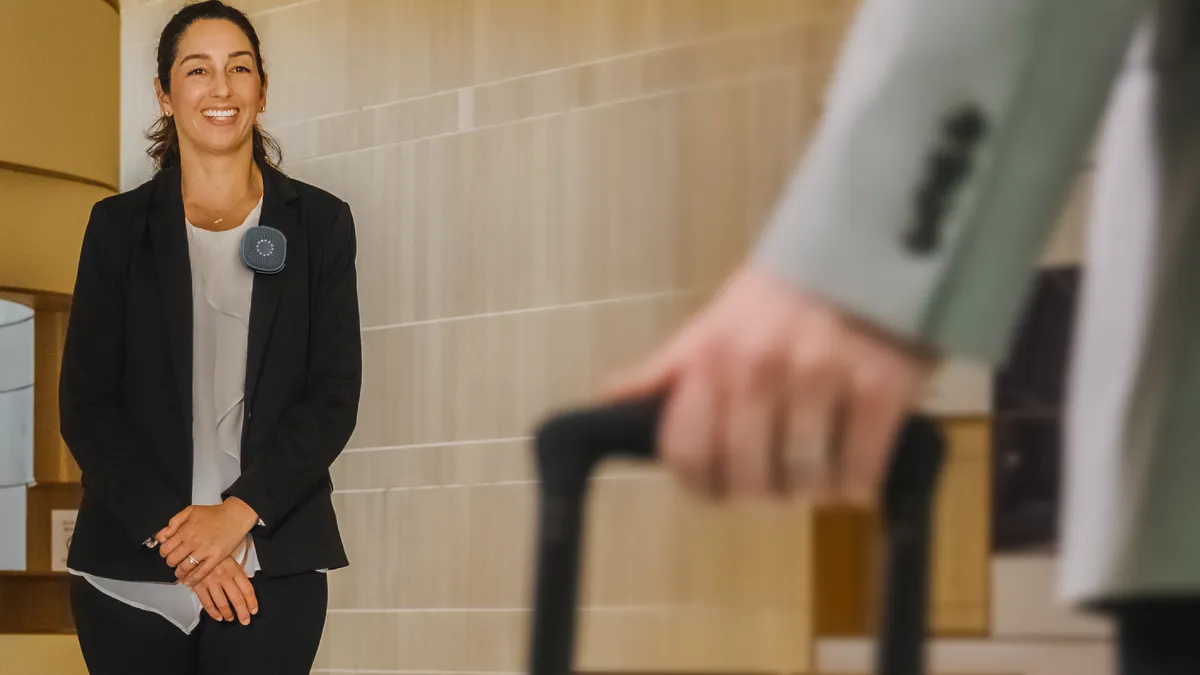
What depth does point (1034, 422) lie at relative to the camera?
179cm

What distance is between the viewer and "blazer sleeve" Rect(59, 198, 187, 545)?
5.14 ft

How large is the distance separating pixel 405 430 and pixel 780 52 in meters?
0.88

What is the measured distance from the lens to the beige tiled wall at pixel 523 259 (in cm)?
216

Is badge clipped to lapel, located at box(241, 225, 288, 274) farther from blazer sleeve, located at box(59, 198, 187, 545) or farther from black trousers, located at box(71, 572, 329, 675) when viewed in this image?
black trousers, located at box(71, 572, 329, 675)

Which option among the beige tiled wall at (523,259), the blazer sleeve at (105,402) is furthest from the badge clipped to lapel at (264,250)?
the beige tiled wall at (523,259)

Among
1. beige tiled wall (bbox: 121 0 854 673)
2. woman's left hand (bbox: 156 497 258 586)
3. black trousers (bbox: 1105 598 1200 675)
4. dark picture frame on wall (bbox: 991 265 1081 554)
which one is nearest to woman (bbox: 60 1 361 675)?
woman's left hand (bbox: 156 497 258 586)

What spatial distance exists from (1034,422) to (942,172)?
1.54 m

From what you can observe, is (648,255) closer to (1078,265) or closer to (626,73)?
(626,73)

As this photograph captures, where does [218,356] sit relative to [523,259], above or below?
below

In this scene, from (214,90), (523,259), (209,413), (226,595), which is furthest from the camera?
(523,259)

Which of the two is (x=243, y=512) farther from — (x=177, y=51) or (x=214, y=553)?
(x=177, y=51)

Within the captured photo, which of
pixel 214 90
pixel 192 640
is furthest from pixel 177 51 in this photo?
pixel 192 640

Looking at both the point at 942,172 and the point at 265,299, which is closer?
the point at 942,172

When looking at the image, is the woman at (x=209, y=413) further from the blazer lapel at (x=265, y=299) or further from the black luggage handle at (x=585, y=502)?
the black luggage handle at (x=585, y=502)
